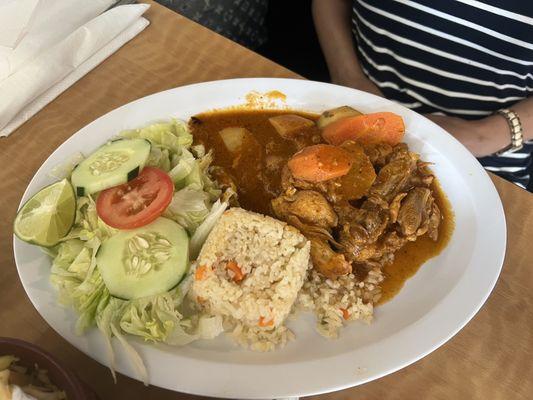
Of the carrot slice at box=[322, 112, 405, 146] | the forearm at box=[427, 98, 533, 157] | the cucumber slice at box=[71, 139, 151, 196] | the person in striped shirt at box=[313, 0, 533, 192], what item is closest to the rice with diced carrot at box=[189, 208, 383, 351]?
the cucumber slice at box=[71, 139, 151, 196]

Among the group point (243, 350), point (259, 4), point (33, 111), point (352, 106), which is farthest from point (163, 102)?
point (259, 4)

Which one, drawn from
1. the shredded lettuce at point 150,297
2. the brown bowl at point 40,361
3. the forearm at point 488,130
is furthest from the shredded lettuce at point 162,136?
the forearm at point 488,130

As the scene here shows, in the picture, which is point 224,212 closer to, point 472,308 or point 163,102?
point 163,102

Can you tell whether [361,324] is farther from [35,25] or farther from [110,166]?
[35,25]

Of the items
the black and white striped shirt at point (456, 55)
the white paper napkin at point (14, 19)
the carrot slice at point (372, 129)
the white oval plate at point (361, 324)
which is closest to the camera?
the white oval plate at point (361, 324)

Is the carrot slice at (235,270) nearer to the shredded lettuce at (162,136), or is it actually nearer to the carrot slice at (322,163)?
the carrot slice at (322,163)

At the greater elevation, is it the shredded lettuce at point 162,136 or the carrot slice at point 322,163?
the shredded lettuce at point 162,136
